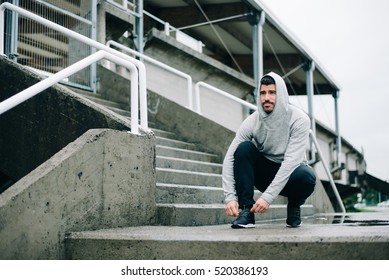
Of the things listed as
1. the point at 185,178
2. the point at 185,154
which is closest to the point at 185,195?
the point at 185,178

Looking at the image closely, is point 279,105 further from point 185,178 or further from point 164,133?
point 164,133

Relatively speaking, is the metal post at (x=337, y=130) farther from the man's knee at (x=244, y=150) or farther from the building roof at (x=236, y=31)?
the man's knee at (x=244, y=150)

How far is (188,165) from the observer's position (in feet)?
17.8

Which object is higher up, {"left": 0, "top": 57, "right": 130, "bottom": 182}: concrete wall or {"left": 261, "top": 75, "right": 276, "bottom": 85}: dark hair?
{"left": 261, "top": 75, "right": 276, "bottom": 85}: dark hair

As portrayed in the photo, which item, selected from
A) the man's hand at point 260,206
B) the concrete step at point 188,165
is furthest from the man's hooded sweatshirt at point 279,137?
the concrete step at point 188,165

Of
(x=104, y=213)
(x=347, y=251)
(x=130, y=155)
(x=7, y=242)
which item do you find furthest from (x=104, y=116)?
(x=347, y=251)

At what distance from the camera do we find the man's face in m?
3.31

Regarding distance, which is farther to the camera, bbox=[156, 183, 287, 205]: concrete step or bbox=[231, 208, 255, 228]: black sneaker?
bbox=[156, 183, 287, 205]: concrete step

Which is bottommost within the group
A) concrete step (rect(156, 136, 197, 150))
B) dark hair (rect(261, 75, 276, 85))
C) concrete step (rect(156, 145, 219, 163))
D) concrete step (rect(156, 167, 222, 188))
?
concrete step (rect(156, 167, 222, 188))

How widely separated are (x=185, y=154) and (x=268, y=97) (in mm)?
2654

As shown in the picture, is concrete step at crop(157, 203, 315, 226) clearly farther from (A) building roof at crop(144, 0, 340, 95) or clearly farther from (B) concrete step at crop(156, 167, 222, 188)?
(A) building roof at crop(144, 0, 340, 95)

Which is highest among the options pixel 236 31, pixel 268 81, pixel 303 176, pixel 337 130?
pixel 236 31

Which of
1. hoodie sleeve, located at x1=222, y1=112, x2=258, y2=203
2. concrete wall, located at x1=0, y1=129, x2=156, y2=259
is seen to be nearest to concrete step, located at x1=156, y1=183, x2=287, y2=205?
concrete wall, located at x1=0, y1=129, x2=156, y2=259
